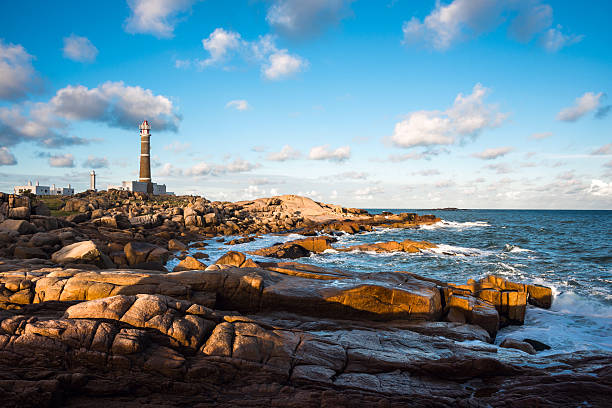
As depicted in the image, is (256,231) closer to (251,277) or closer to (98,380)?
(251,277)

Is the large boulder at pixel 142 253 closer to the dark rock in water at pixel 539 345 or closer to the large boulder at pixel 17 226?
the large boulder at pixel 17 226

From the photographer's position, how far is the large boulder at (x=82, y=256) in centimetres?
1445

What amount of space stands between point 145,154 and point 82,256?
63.3 metres

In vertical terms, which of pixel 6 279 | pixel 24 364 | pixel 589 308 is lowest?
pixel 589 308

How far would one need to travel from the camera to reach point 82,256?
47.8 feet

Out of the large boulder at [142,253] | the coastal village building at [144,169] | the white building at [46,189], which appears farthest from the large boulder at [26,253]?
the white building at [46,189]

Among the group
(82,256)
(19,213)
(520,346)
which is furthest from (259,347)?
(19,213)

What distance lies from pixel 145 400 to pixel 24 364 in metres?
2.36

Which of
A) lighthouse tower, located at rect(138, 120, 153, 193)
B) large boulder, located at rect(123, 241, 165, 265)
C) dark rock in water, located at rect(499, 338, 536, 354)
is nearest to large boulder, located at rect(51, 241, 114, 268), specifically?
large boulder, located at rect(123, 241, 165, 265)

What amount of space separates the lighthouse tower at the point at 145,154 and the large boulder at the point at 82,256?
61.8 metres

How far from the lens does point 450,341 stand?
28.9 ft

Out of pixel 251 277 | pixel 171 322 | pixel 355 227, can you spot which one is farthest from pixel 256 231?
pixel 171 322

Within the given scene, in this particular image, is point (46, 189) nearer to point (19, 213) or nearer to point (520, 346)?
point (19, 213)

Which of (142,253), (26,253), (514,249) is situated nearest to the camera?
(26,253)
